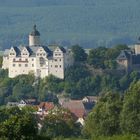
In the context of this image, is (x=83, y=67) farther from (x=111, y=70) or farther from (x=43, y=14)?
(x=43, y=14)

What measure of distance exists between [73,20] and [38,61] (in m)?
88.7

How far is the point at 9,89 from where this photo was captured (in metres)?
72.4

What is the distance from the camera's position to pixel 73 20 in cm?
16338

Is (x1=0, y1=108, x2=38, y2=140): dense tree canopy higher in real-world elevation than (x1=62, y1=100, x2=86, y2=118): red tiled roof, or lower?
higher

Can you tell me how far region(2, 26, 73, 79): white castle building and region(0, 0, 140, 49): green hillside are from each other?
56691 millimetres

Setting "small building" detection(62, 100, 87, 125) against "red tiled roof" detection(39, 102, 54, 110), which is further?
"red tiled roof" detection(39, 102, 54, 110)

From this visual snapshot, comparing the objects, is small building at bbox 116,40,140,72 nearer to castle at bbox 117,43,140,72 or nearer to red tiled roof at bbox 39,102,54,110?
castle at bbox 117,43,140,72

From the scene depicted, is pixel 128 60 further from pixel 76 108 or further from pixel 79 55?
pixel 76 108

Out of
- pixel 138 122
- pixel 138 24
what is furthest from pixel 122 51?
pixel 138 24

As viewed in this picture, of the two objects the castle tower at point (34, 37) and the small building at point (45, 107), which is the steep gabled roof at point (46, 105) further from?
the castle tower at point (34, 37)

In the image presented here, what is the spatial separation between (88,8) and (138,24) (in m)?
18.9

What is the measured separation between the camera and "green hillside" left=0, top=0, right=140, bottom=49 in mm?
143375

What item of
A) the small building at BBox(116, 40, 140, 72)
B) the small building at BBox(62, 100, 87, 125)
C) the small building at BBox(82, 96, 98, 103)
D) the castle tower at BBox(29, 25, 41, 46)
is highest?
the castle tower at BBox(29, 25, 41, 46)

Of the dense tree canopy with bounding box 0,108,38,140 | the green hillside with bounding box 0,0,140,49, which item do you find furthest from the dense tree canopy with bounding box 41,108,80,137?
the green hillside with bounding box 0,0,140,49
